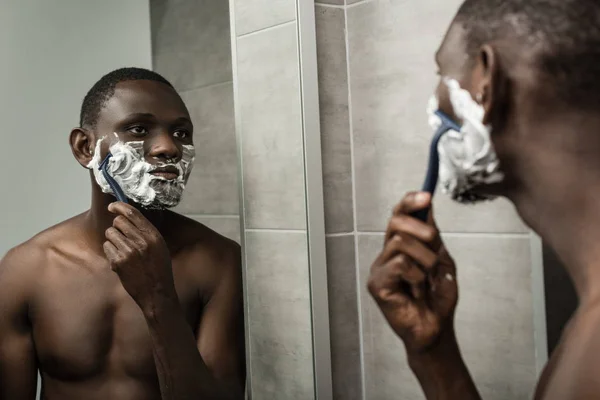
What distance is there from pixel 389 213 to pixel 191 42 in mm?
411

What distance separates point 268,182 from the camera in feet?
3.72

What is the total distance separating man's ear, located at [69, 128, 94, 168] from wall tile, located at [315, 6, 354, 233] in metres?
0.37

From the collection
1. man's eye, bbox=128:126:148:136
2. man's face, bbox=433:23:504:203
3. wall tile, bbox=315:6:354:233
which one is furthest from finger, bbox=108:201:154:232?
man's face, bbox=433:23:504:203

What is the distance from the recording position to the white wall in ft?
3.08

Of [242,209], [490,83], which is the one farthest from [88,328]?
[490,83]

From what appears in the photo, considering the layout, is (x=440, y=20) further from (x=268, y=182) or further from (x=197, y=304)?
(x=197, y=304)

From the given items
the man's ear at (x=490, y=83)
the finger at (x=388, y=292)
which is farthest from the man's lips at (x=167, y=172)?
the man's ear at (x=490, y=83)

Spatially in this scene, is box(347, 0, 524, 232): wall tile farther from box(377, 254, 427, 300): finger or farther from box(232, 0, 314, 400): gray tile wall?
box(377, 254, 427, 300): finger

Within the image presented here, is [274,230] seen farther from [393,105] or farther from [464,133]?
[464,133]

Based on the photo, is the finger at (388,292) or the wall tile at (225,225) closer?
the finger at (388,292)

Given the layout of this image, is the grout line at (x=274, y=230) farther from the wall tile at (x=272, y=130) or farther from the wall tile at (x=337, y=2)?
the wall tile at (x=337, y=2)

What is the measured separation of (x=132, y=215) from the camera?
37.4 inches

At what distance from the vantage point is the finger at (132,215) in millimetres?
944

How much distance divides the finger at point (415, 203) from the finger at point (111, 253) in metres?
0.41
